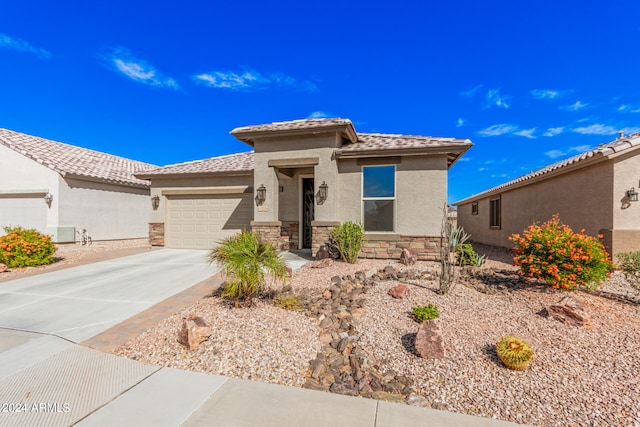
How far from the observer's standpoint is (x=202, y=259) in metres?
9.58

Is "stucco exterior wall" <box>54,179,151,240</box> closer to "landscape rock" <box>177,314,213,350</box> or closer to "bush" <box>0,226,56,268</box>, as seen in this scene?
"bush" <box>0,226,56,268</box>

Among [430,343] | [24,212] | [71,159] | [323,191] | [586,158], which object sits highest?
[71,159]

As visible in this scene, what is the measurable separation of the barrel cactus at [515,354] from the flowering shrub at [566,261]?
3.06 m

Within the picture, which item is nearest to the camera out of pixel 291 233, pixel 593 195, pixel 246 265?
pixel 246 265

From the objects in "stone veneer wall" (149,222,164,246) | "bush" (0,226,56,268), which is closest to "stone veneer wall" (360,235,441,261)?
"stone veneer wall" (149,222,164,246)

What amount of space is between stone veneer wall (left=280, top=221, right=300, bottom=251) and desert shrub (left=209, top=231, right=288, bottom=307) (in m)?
6.08

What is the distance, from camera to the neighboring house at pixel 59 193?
13.1 m

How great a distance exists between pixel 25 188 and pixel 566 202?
22.6m

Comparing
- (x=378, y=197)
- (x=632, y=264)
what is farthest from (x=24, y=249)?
(x=632, y=264)

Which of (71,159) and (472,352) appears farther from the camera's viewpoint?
(71,159)

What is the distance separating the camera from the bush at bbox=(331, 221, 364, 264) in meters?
8.27

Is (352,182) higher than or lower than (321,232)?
higher

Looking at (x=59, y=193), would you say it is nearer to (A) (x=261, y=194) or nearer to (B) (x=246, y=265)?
(A) (x=261, y=194)

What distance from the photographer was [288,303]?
4.90 m
